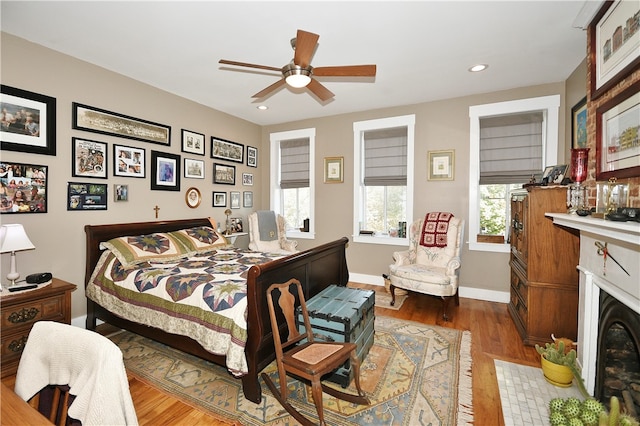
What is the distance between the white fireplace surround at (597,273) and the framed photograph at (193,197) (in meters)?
4.31

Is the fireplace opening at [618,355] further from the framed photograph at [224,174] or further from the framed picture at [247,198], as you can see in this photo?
the framed picture at [247,198]

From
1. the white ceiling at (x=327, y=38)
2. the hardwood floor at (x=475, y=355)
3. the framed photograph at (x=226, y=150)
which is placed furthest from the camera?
the framed photograph at (x=226, y=150)

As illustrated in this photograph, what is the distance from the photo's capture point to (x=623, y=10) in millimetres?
1867

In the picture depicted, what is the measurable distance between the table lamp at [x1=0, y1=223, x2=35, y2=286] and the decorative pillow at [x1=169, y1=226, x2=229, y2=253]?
134cm

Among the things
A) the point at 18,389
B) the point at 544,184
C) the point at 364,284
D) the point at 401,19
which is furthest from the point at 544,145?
the point at 18,389

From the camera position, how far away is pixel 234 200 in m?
5.16

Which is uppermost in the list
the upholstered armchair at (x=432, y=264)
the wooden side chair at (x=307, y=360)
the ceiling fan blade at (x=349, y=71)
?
the ceiling fan blade at (x=349, y=71)

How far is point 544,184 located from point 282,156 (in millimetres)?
4162

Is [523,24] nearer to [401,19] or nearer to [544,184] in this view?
[401,19]

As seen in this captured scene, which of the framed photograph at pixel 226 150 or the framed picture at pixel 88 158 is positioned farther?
the framed photograph at pixel 226 150

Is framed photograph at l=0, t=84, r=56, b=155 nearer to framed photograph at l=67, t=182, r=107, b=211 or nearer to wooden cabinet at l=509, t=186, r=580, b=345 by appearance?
framed photograph at l=67, t=182, r=107, b=211

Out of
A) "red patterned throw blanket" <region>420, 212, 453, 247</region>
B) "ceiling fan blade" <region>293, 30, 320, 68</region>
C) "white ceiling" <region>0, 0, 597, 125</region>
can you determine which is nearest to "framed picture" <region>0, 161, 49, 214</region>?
"white ceiling" <region>0, 0, 597, 125</region>

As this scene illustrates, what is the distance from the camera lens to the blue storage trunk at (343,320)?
2.21 meters

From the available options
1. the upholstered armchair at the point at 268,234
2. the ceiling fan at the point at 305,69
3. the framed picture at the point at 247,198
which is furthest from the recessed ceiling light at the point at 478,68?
the framed picture at the point at 247,198
